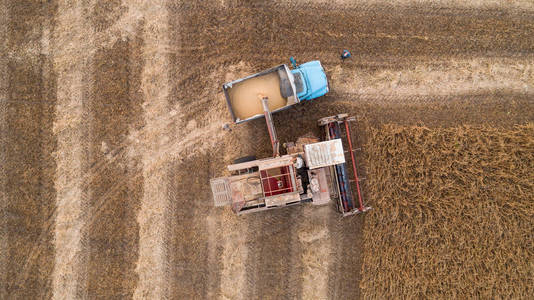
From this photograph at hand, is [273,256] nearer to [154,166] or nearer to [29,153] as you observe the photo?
[154,166]

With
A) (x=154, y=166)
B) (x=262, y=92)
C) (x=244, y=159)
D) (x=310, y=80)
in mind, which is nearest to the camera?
(x=262, y=92)

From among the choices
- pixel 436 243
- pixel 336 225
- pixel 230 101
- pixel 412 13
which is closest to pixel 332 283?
pixel 336 225

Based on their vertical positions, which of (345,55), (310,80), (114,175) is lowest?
(114,175)

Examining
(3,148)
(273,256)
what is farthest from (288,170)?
(3,148)

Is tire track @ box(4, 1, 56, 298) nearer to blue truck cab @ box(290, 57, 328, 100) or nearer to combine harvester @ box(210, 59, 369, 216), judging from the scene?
combine harvester @ box(210, 59, 369, 216)

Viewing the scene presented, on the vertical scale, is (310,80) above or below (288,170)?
above

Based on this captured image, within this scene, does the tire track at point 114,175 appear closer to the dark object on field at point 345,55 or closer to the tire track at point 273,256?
the tire track at point 273,256
